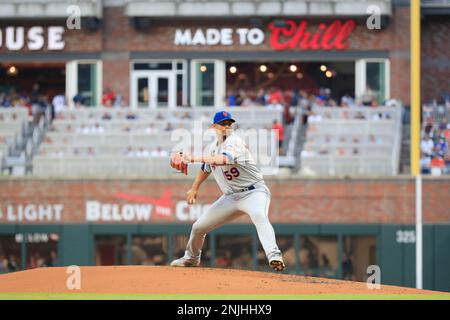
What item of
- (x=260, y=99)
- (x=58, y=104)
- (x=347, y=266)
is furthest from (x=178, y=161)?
(x=58, y=104)

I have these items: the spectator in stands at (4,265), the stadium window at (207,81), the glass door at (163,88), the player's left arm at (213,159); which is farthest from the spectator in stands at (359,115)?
the player's left arm at (213,159)

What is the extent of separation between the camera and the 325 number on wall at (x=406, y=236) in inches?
1200

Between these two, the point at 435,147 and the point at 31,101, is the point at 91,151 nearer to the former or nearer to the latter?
the point at 31,101

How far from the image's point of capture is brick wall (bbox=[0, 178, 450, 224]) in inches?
1212

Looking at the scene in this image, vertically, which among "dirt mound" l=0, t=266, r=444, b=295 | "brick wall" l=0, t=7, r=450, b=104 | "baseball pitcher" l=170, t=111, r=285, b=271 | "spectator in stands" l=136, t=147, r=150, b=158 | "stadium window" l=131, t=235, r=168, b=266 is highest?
"brick wall" l=0, t=7, r=450, b=104

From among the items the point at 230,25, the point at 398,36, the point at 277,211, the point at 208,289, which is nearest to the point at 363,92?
the point at 398,36

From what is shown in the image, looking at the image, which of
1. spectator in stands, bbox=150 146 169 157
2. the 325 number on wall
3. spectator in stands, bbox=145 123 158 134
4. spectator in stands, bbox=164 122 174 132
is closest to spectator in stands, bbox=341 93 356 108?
the 325 number on wall

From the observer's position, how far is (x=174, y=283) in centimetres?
1381

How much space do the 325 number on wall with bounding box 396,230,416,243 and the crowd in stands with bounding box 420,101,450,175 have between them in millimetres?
1721

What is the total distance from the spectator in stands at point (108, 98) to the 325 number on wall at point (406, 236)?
955 cm

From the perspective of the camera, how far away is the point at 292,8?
36312mm

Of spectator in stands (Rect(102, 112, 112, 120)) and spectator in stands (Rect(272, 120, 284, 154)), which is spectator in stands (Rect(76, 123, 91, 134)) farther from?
spectator in stands (Rect(272, 120, 284, 154))
